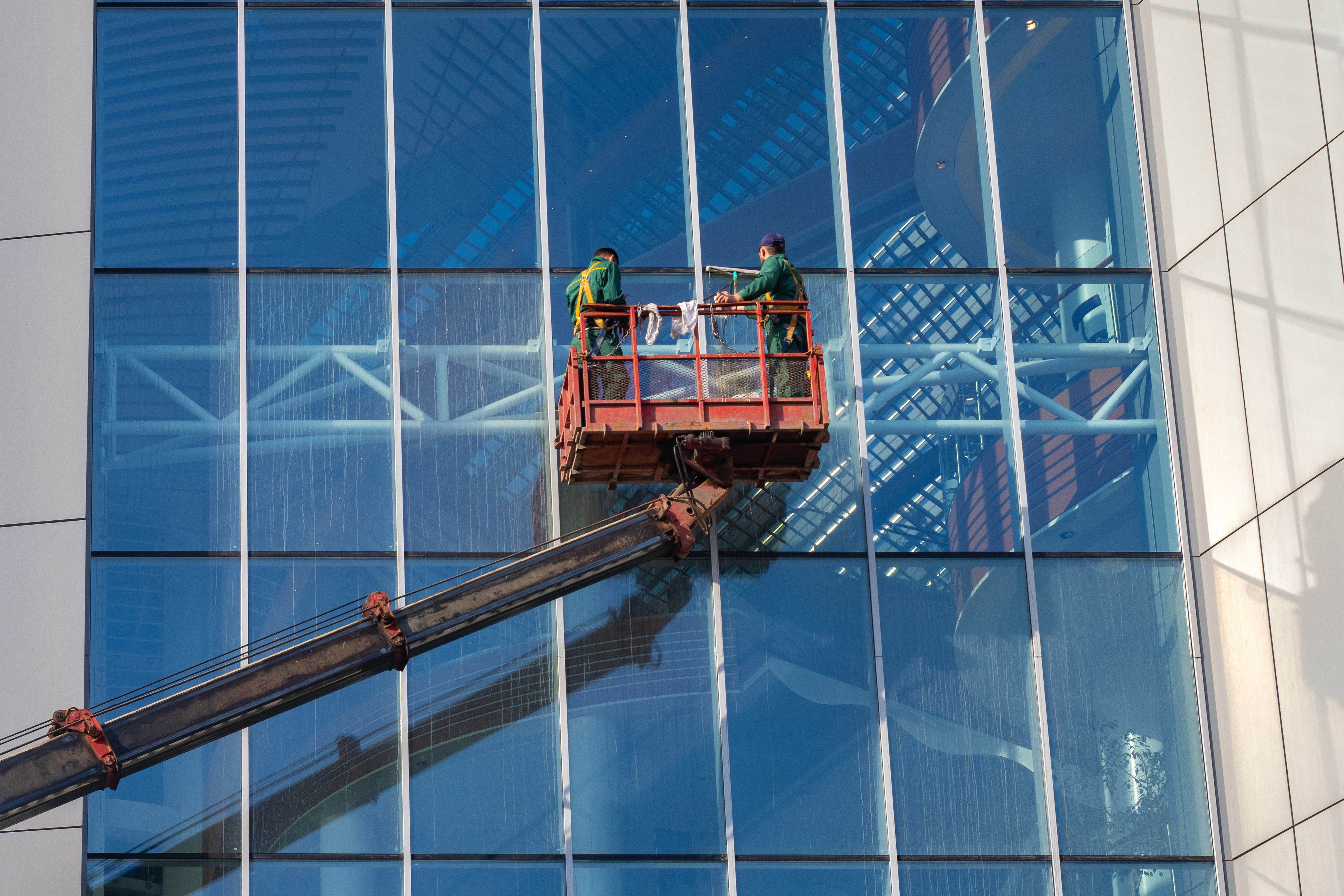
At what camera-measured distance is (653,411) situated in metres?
21.4

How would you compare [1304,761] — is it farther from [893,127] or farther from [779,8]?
[779,8]

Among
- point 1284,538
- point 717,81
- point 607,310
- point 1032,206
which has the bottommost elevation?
point 1284,538

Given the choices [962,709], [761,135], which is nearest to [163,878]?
[962,709]

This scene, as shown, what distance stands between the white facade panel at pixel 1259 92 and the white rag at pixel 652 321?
24.3ft

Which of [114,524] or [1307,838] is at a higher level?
[114,524]

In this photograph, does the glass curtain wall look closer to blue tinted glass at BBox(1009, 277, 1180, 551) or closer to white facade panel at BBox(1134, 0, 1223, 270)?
blue tinted glass at BBox(1009, 277, 1180, 551)

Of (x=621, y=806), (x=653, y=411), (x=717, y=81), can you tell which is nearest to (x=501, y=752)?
(x=621, y=806)

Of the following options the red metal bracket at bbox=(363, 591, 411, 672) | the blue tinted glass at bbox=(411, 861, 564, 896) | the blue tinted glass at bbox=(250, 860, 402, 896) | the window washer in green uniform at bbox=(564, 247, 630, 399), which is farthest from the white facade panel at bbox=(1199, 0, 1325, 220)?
the blue tinted glass at bbox=(250, 860, 402, 896)

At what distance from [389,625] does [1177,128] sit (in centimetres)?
1221

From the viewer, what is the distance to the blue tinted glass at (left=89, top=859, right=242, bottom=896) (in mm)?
21031

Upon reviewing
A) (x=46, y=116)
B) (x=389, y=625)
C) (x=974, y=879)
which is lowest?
(x=974, y=879)

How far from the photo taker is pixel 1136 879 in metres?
22.0

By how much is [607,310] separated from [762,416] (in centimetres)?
227

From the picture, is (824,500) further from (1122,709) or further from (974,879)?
(974,879)
